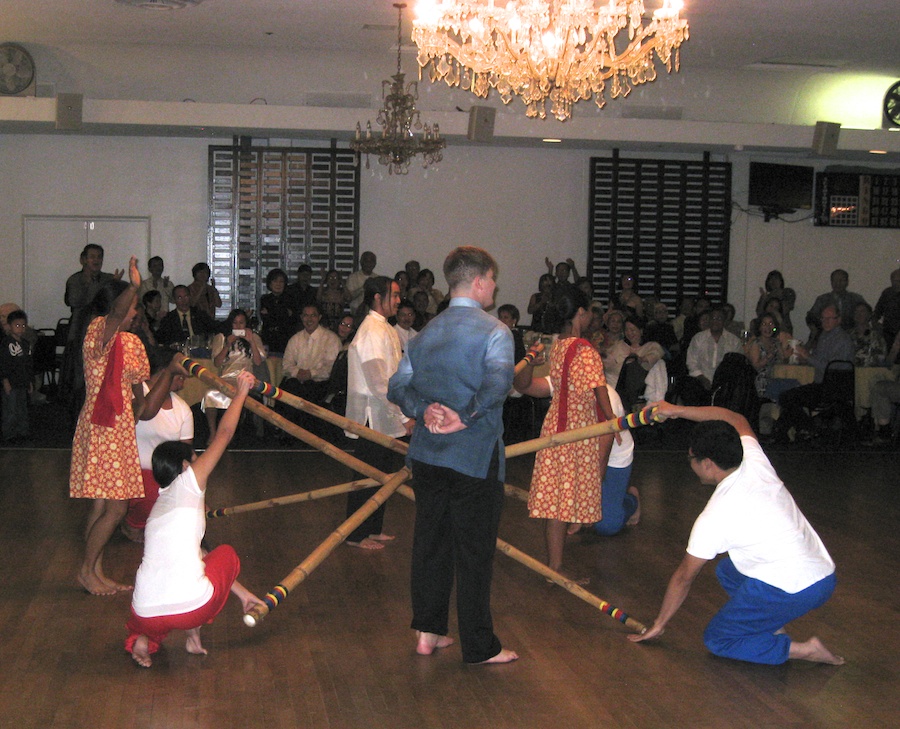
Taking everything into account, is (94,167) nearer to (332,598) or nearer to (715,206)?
(715,206)

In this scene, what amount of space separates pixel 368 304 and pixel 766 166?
948 centimetres

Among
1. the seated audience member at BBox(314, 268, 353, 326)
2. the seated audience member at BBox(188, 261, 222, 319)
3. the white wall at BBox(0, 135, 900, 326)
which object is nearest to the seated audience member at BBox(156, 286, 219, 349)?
the seated audience member at BBox(188, 261, 222, 319)

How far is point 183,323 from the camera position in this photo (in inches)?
427

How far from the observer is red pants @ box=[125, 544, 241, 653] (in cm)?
376

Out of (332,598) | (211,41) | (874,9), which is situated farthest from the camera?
(211,41)

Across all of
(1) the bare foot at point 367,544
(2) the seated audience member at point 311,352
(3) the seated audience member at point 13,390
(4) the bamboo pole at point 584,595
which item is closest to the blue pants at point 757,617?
(4) the bamboo pole at point 584,595

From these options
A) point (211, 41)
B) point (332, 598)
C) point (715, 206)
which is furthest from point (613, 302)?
point (332, 598)

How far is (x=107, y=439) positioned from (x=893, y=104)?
1127 cm

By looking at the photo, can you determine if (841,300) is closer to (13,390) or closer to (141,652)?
(13,390)

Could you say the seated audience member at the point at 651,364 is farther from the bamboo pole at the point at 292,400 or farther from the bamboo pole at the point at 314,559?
the bamboo pole at the point at 314,559

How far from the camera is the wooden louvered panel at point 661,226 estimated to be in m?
13.3

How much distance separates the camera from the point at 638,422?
3.83 metres

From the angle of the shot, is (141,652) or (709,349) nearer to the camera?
(141,652)

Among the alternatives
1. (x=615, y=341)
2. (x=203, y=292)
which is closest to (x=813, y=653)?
(x=615, y=341)
